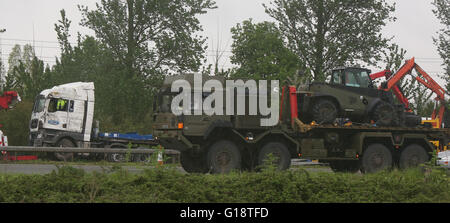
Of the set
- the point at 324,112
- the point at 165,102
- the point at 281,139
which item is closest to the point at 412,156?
the point at 324,112

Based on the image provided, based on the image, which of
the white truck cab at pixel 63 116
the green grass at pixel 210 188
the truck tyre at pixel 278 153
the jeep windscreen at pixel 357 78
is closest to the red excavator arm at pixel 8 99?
the white truck cab at pixel 63 116

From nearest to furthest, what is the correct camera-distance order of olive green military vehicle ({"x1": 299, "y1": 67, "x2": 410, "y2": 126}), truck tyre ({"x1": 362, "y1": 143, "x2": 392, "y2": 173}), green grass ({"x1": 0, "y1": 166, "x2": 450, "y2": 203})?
green grass ({"x1": 0, "y1": 166, "x2": 450, "y2": 203})
olive green military vehicle ({"x1": 299, "y1": 67, "x2": 410, "y2": 126})
truck tyre ({"x1": 362, "y1": 143, "x2": 392, "y2": 173})

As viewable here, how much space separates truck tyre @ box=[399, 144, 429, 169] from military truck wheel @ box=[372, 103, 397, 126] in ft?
3.36

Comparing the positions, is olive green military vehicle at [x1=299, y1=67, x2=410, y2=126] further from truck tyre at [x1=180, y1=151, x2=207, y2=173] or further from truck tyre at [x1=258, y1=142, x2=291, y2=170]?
truck tyre at [x1=180, y1=151, x2=207, y2=173]

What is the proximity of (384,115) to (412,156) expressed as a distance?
165 cm

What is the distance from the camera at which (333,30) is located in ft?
120

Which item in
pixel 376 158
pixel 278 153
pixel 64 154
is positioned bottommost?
pixel 64 154

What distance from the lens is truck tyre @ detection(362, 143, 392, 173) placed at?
17.0 m

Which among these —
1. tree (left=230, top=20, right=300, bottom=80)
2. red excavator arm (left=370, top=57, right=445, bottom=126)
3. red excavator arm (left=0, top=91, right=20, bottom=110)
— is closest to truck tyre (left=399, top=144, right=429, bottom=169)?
red excavator arm (left=370, top=57, right=445, bottom=126)

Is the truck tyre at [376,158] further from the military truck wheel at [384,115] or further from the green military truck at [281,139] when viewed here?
the military truck wheel at [384,115]

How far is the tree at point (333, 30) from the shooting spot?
119 feet

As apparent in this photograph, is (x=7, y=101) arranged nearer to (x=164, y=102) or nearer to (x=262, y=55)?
(x=164, y=102)

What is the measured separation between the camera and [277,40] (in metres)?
38.2
